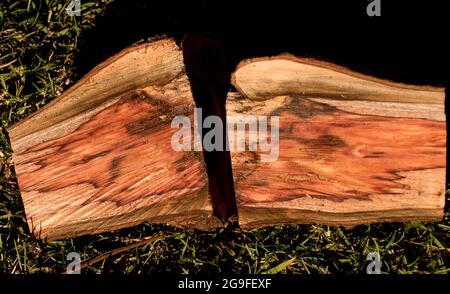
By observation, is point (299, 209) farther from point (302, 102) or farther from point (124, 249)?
point (124, 249)

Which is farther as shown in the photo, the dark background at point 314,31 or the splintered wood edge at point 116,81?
the dark background at point 314,31

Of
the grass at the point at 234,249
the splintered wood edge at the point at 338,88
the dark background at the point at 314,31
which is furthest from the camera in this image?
the dark background at the point at 314,31

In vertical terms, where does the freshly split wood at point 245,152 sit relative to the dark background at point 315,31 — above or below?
below

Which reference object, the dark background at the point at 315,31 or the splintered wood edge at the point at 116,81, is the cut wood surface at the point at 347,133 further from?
the dark background at the point at 315,31

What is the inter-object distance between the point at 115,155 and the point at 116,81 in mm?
304

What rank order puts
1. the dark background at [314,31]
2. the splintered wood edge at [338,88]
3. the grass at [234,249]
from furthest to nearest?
the dark background at [314,31] < the grass at [234,249] < the splintered wood edge at [338,88]

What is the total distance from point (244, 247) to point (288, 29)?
3.67ft

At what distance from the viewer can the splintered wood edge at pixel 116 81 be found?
7.23 ft

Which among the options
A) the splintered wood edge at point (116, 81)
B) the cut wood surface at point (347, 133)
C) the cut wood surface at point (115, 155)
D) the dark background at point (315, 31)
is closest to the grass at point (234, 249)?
the cut wood surface at point (115, 155)

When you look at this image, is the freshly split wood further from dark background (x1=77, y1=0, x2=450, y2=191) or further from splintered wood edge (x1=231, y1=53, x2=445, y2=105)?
dark background (x1=77, y1=0, x2=450, y2=191)

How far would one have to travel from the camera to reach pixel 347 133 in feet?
7.36

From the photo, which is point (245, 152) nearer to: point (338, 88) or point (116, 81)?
point (338, 88)

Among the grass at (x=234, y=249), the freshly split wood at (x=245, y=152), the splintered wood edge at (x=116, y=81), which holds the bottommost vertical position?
the grass at (x=234, y=249)

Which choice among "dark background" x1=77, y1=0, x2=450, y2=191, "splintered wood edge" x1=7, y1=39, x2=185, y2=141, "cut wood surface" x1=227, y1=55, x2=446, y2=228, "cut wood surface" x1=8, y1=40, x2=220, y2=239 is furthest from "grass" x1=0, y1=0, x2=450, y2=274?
"dark background" x1=77, y1=0, x2=450, y2=191
